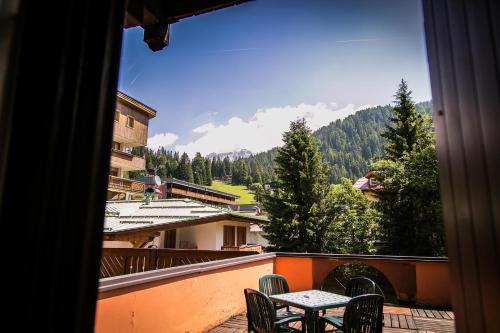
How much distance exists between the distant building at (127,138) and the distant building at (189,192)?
803 inches

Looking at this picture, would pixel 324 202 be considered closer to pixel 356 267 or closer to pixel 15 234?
pixel 356 267

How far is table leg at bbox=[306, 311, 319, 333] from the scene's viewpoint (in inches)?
166

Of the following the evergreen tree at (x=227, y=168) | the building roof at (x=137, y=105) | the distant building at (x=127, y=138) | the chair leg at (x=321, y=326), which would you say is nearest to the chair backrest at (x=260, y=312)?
the chair leg at (x=321, y=326)

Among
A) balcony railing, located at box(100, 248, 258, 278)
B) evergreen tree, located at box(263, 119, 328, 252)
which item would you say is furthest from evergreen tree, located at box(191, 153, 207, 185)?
balcony railing, located at box(100, 248, 258, 278)

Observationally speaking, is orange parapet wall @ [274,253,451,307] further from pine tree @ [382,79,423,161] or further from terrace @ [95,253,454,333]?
pine tree @ [382,79,423,161]

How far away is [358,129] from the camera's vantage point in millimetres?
167000

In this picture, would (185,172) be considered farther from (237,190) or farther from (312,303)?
(312,303)

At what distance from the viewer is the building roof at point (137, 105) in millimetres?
24359

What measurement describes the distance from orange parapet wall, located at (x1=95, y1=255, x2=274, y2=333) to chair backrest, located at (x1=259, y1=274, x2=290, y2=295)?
45.0 inches

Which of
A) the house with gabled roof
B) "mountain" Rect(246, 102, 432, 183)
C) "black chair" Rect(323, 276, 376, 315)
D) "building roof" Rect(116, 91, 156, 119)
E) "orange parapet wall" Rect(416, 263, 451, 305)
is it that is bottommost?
"orange parapet wall" Rect(416, 263, 451, 305)

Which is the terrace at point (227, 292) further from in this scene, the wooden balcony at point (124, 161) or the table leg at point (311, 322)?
the wooden balcony at point (124, 161)

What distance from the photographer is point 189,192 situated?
180 ft

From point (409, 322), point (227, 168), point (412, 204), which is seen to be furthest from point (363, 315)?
point (227, 168)

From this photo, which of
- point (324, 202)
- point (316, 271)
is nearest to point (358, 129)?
point (324, 202)
